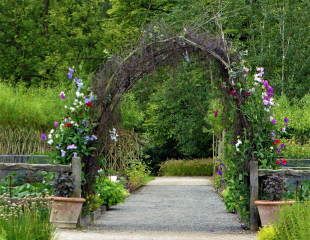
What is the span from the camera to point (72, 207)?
1185 centimetres

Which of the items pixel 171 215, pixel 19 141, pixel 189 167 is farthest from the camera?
pixel 189 167

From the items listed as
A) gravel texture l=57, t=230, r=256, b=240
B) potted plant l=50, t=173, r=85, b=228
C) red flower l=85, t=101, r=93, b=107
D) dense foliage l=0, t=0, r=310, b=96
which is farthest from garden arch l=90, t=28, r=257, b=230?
dense foliage l=0, t=0, r=310, b=96

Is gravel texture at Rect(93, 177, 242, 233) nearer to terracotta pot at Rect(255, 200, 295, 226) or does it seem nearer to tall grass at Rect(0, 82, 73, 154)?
terracotta pot at Rect(255, 200, 295, 226)

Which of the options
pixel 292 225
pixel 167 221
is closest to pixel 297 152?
pixel 167 221

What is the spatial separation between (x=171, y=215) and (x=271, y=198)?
3865 millimetres


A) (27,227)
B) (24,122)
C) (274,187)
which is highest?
(24,122)

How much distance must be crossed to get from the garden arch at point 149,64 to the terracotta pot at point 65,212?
0.81 m

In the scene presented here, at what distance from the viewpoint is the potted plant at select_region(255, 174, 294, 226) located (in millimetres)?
11617

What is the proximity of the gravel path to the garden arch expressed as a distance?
119 cm

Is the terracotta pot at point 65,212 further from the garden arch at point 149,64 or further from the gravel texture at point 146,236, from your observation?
the garden arch at point 149,64

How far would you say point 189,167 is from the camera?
124 ft

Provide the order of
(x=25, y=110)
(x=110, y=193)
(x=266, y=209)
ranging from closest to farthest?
(x=266, y=209) < (x=110, y=193) < (x=25, y=110)

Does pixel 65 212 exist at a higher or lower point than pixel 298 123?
lower

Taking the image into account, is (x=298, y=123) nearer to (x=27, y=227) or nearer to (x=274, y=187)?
(x=274, y=187)
